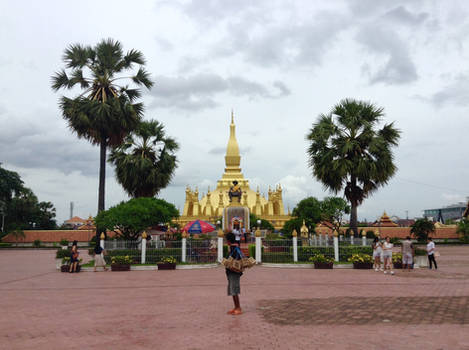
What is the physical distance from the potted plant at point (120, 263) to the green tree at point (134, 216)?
1.99m

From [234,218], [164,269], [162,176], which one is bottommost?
[164,269]

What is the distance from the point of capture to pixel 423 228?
118 feet

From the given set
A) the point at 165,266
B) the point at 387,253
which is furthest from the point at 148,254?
the point at 387,253

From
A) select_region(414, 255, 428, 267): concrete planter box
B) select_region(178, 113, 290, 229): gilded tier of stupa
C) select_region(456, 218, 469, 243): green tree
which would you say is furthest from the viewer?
select_region(178, 113, 290, 229): gilded tier of stupa

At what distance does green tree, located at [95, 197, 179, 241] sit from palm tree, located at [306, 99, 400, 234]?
10134mm

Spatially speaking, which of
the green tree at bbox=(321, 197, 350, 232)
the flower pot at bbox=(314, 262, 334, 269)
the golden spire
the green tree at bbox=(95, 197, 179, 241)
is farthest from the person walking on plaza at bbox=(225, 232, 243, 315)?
the golden spire

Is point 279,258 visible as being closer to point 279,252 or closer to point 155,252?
point 279,252

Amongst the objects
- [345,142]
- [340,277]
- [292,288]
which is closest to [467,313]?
[292,288]

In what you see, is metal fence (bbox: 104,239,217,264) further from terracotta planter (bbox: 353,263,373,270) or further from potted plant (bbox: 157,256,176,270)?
terracotta planter (bbox: 353,263,373,270)

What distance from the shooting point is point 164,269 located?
1723 cm

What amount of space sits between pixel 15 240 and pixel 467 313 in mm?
43449

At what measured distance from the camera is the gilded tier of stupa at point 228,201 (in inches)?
1724

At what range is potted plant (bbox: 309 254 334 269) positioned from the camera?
16.9m

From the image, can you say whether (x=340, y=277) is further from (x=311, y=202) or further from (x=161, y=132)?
(x=161, y=132)
